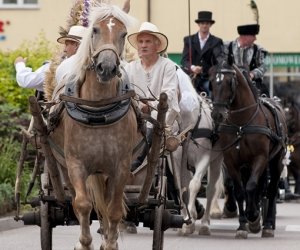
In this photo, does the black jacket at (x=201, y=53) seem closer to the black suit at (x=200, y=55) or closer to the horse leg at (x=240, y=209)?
the black suit at (x=200, y=55)

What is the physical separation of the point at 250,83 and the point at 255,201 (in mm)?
1554

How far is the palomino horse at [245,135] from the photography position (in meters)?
17.0

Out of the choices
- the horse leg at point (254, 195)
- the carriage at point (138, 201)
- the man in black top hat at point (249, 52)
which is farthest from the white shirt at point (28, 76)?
the man in black top hat at point (249, 52)

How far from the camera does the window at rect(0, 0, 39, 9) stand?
3934cm

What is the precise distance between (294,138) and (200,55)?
27.1 feet

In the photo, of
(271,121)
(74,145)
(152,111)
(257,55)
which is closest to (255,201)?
(271,121)

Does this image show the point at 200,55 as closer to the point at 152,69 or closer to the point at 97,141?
the point at 152,69

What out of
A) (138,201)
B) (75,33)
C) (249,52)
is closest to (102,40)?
(138,201)

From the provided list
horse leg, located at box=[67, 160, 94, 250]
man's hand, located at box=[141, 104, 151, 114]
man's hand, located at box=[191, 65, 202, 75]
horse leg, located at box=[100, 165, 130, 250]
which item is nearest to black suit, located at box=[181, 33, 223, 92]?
man's hand, located at box=[191, 65, 202, 75]

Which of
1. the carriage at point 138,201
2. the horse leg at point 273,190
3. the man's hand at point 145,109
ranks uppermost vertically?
the man's hand at point 145,109

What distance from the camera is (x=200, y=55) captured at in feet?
64.4

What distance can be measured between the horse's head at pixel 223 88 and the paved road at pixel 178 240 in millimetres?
1611

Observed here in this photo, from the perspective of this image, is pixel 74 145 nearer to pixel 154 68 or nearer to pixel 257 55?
pixel 154 68

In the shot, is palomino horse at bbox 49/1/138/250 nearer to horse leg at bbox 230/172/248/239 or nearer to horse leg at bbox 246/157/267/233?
horse leg at bbox 246/157/267/233
